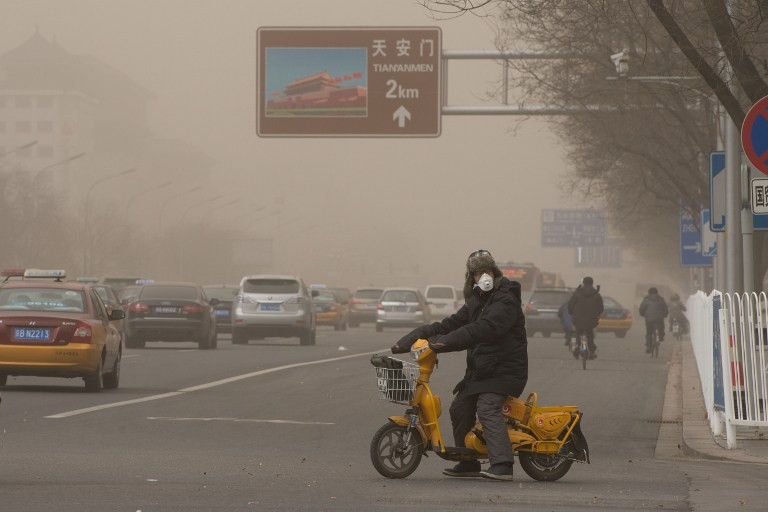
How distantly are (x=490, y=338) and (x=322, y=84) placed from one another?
25.1 meters

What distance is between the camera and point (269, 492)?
10.8 m

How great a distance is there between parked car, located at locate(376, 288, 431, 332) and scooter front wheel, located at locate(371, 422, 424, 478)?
49063mm

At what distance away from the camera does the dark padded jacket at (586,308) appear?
112 ft

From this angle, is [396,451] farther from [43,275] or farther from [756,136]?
[43,275]

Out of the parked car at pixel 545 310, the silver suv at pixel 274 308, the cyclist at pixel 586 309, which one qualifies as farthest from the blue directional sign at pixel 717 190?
the parked car at pixel 545 310

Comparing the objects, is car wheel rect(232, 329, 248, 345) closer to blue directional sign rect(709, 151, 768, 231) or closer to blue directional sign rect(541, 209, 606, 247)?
blue directional sign rect(709, 151, 768, 231)

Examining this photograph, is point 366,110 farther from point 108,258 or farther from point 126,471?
point 108,258

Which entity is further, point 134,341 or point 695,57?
point 134,341

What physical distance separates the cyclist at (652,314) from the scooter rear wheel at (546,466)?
3031 centimetres

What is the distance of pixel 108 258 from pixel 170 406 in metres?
94.2

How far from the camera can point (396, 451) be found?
38.4 feet

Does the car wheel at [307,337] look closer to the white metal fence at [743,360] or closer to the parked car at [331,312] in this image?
the parked car at [331,312]

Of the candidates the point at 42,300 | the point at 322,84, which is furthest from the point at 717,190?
the point at 322,84

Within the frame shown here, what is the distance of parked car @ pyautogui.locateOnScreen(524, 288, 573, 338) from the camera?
54.4m
